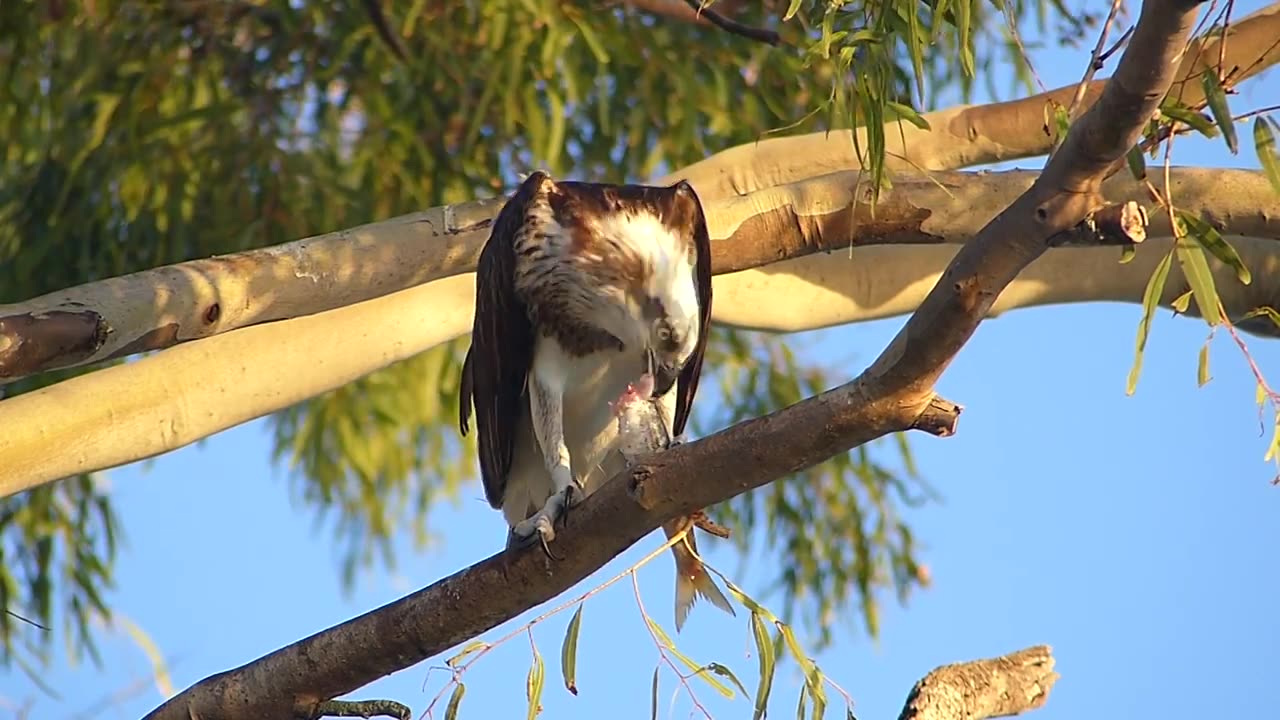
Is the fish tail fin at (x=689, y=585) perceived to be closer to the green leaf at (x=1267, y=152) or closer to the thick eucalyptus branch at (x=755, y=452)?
the thick eucalyptus branch at (x=755, y=452)

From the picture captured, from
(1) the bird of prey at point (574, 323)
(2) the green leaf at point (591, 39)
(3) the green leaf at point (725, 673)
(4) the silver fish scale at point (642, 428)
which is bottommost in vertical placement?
(3) the green leaf at point (725, 673)

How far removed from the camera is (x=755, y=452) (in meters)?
2.20

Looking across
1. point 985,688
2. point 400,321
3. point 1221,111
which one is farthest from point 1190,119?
point 400,321

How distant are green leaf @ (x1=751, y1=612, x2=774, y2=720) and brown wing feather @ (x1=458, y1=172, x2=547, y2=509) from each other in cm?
90

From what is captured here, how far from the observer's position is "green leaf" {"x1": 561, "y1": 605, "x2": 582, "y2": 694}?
2584mm

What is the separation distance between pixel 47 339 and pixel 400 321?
938mm

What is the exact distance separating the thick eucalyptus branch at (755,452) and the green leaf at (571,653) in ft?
0.20

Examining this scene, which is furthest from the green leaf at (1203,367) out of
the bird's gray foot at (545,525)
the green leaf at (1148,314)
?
the bird's gray foot at (545,525)

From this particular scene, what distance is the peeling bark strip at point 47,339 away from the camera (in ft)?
8.86

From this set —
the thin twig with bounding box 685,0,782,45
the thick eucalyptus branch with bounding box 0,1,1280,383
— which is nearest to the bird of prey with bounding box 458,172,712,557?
the thick eucalyptus branch with bounding box 0,1,1280,383

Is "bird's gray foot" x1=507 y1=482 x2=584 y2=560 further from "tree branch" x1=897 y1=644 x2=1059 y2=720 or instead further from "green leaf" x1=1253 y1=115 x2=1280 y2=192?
"green leaf" x1=1253 y1=115 x2=1280 y2=192

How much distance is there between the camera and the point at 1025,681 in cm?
267

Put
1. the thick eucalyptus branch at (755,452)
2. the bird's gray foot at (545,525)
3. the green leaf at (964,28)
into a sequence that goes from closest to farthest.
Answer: the thick eucalyptus branch at (755,452), the green leaf at (964,28), the bird's gray foot at (545,525)

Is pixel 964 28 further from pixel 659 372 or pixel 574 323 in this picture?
pixel 574 323
